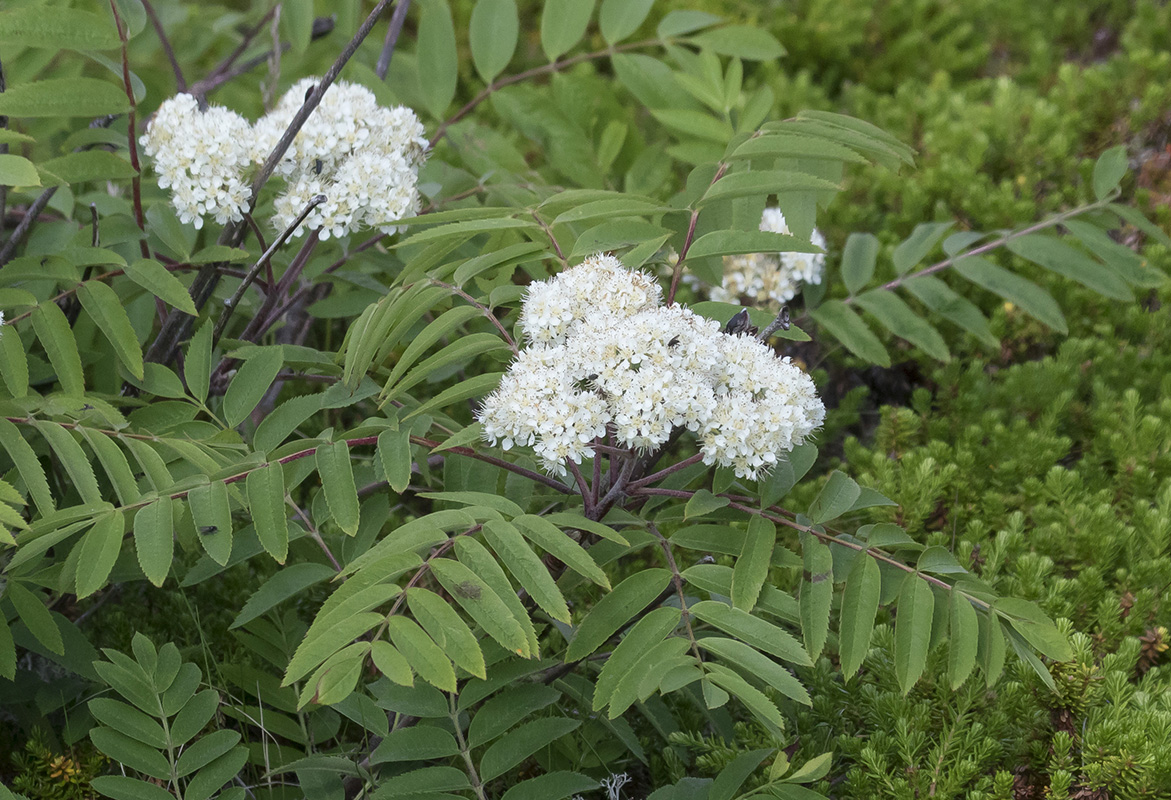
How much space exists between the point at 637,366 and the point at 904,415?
1.41 metres

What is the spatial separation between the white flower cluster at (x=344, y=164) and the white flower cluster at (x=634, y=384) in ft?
1.85

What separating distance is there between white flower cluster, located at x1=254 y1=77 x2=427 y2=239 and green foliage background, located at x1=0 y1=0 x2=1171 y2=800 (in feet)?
0.59

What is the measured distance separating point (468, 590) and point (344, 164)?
1014mm

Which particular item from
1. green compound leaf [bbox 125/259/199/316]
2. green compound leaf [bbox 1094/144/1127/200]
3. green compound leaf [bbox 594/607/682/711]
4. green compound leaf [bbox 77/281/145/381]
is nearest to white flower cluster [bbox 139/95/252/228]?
green compound leaf [bbox 125/259/199/316]

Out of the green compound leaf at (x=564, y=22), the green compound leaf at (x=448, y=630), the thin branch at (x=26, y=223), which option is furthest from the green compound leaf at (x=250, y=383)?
the green compound leaf at (x=564, y=22)

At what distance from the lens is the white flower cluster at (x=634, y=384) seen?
1563mm

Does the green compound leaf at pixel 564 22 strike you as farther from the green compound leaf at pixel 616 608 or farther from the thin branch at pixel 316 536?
the green compound leaf at pixel 616 608

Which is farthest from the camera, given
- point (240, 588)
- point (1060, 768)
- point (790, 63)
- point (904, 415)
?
point (790, 63)

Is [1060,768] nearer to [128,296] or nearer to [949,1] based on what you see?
[128,296]

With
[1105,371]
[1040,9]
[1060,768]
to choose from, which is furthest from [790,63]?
[1060,768]

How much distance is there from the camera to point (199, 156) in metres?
2.04

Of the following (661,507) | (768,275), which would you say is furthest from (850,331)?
(661,507)

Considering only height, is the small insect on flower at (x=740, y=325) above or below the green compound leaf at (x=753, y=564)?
above

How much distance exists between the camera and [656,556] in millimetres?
2584
